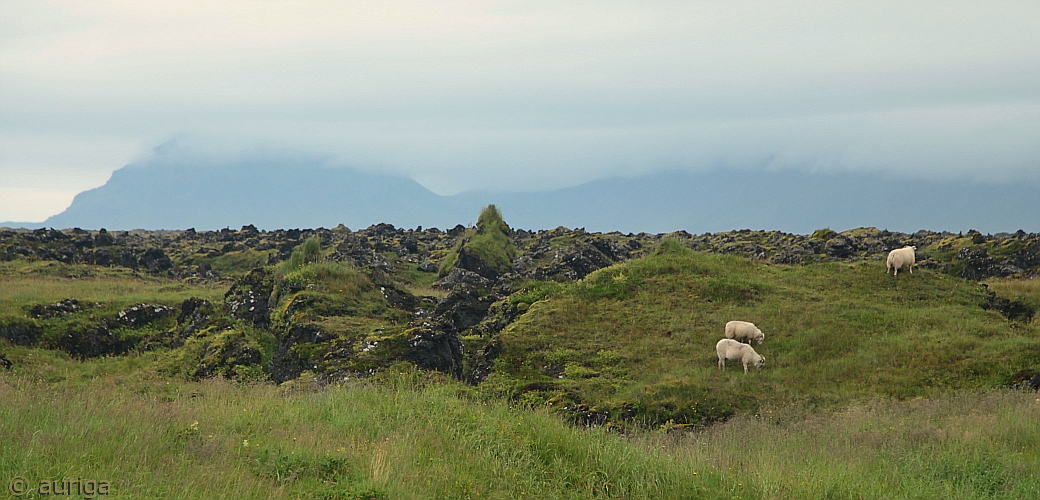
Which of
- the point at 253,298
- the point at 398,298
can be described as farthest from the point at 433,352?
the point at 253,298

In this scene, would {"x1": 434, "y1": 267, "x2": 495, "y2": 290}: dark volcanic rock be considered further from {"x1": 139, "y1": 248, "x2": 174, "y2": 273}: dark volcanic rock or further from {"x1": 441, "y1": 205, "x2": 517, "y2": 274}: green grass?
{"x1": 139, "y1": 248, "x2": 174, "y2": 273}: dark volcanic rock

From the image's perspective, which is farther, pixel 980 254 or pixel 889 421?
pixel 980 254

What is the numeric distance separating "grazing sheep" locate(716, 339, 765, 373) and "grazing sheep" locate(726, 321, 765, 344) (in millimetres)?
1692

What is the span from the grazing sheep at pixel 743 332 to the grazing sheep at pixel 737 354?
169cm

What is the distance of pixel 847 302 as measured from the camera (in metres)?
25.2

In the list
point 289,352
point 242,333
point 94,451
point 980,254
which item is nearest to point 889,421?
point 94,451

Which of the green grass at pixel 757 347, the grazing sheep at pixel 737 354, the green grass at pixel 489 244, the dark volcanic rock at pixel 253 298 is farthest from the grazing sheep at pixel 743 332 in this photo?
the green grass at pixel 489 244

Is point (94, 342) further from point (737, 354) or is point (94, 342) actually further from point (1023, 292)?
point (1023, 292)

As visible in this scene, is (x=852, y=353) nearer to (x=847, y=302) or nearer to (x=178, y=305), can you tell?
(x=847, y=302)

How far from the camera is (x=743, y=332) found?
22.1 metres

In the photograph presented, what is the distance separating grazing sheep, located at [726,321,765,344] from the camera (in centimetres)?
2198

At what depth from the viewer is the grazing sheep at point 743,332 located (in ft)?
72.1

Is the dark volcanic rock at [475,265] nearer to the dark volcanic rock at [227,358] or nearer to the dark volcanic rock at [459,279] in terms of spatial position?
the dark volcanic rock at [459,279]

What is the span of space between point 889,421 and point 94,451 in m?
14.3
